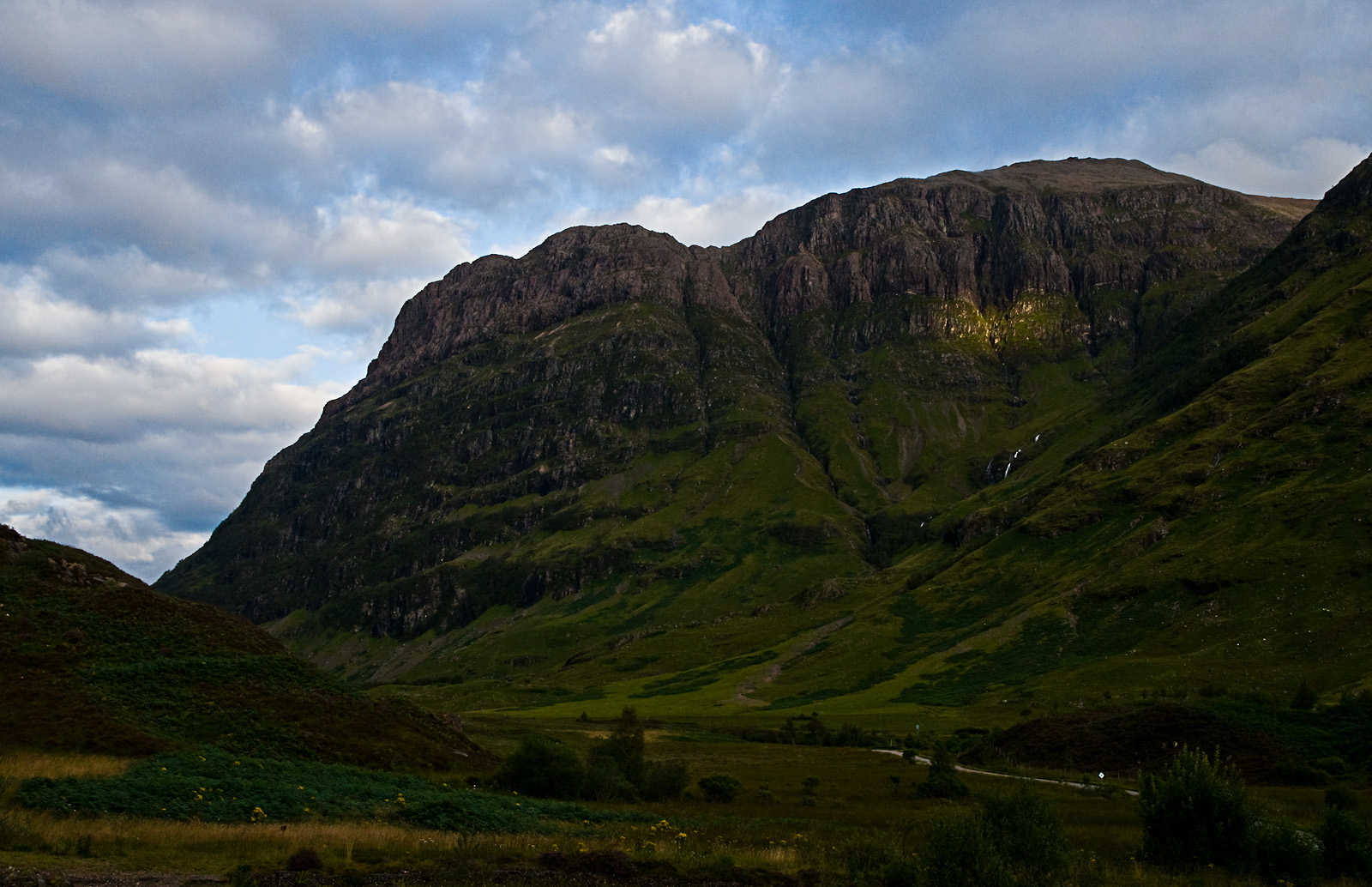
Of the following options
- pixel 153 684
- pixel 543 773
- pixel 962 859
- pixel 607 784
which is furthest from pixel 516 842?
pixel 153 684

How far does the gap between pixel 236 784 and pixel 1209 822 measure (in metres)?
44.0

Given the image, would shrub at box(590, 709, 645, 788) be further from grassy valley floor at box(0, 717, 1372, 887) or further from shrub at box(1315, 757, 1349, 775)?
shrub at box(1315, 757, 1349, 775)

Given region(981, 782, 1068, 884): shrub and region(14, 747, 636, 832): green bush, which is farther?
region(14, 747, 636, 832): green bush

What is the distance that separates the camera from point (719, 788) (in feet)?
220

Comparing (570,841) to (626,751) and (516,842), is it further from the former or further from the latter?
(626,751)

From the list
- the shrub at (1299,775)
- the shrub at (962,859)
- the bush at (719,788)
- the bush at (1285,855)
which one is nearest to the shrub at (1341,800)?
the shrub at (1299,775)

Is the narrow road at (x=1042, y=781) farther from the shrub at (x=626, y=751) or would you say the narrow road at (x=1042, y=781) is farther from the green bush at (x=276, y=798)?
the green bush at (x=276, y=798)

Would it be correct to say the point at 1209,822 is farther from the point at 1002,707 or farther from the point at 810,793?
the point at 1002,707

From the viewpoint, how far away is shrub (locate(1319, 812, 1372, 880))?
34406mm

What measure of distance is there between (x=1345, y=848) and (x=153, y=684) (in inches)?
2518

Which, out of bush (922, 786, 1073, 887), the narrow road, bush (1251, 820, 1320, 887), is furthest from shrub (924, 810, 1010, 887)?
the narrow road

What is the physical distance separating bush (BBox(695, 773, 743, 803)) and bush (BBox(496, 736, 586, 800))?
38.8ft

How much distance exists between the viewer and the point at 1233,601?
508 ft

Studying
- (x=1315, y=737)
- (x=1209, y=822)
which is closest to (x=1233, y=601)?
(x=1315, y=737)
